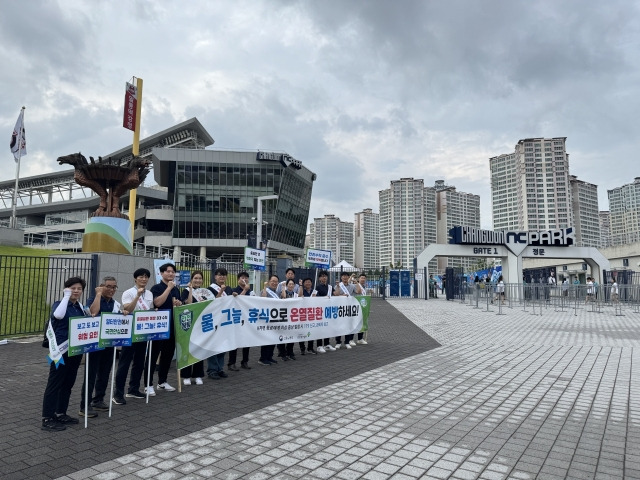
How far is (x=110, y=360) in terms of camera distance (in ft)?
18.7

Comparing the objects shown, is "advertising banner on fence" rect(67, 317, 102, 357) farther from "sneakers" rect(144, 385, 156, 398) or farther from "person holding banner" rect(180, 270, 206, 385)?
"person holding banner" rect(180, 270, 206, 385)

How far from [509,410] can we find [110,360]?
17.9ft

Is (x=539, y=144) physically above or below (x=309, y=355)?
above

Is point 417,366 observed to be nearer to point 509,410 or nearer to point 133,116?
point 509,410

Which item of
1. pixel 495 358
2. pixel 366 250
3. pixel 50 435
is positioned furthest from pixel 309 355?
pixel 366 250

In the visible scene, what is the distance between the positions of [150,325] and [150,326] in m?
0.01

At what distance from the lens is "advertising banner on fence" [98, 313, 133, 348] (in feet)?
17.3

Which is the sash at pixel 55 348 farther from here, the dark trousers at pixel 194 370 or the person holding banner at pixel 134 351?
the dark trousers at pixel 194 370

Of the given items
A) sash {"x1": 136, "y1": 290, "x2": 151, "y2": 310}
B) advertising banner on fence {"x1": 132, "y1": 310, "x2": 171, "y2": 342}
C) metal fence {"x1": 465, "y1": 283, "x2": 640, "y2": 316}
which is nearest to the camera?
advertising banner on fence {"x1": 132, "y1": 310, "x2": 171, "y2": 342}

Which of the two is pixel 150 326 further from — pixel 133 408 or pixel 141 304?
pixel 133 408

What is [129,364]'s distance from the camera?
5.95m

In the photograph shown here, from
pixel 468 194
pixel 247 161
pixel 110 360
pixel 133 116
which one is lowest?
pixel 110 360

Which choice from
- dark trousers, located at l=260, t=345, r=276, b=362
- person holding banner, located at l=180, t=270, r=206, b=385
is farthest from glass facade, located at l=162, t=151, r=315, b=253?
person holding banner, located at l=180, t=270, r=206, b=385

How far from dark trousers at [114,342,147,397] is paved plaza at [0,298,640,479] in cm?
34
